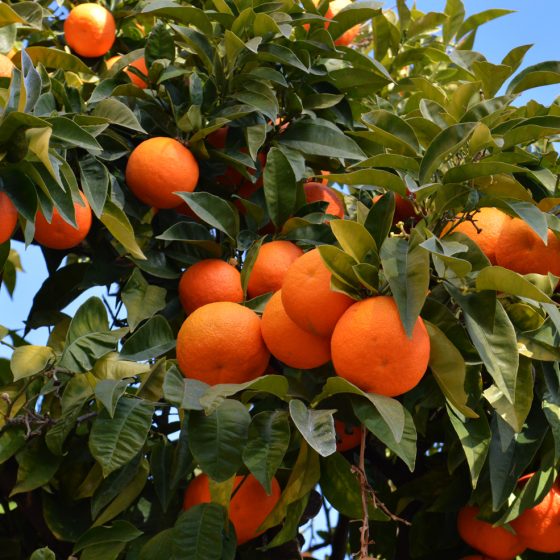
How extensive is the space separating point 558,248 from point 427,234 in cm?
32

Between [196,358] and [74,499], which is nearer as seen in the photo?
[196,358]

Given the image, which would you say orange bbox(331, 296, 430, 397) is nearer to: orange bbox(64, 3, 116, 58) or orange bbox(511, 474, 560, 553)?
orange bbox(511, 474, 560, 553)

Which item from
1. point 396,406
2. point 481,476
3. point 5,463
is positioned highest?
point 396,406

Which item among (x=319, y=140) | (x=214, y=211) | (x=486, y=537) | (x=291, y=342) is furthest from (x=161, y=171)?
(x=486, y=537)

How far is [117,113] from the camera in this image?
5.83 ft

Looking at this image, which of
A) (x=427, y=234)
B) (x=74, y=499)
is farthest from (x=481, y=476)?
(x=74, y=499)

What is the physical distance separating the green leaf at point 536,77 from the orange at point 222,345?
721mm

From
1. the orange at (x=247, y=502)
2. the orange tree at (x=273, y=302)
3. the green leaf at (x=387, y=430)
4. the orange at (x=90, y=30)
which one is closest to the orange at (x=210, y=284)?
the orange tree at (x=273, y=302)

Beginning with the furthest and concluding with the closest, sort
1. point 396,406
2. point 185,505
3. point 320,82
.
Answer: point 320,82
point 185,505
point 396,406

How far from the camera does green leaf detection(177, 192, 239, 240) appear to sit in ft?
5.58

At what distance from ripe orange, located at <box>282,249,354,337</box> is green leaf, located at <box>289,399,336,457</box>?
0.41 feet

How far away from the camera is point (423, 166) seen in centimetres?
149

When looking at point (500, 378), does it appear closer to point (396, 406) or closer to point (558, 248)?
point (396, 406)

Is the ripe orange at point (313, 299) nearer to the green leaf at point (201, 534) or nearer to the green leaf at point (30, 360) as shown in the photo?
the green leaf at point (201, 534)
